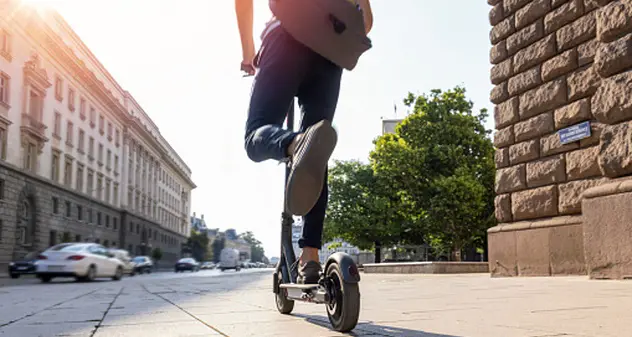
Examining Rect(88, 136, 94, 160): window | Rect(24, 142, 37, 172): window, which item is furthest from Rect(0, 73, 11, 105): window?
Rect(88, 136, 94, 160): window

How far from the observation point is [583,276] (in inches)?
268

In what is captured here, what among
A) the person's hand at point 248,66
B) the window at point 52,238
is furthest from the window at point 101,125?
the person's hand at point 248,66

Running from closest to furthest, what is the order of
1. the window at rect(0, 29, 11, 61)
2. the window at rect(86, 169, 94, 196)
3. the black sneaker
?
the black sneaker, the window at rect(0, 29, 11, 61), the window at rect(86, 169, 94, 196)

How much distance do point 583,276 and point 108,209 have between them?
167 ft

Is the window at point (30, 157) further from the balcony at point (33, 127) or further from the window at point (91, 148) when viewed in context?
the window at point (91, 148)

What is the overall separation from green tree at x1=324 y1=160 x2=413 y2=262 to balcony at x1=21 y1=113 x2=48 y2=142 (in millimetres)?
18723

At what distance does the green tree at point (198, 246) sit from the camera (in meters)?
101

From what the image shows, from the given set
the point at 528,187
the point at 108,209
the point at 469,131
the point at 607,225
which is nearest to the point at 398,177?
the point at 469,131

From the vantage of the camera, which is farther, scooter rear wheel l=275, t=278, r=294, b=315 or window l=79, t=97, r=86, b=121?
window l=79, t=97, r=86, b=121

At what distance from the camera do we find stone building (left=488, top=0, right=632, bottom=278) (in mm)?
5812

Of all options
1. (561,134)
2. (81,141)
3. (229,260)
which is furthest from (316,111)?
(229,260)

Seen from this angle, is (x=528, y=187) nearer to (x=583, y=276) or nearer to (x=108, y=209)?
(x=583, y=276)

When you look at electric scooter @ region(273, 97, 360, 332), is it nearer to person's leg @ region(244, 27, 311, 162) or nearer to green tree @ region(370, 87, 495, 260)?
person's leg @ region(244, 27, 311, 162)

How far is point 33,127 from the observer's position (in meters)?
35.6
